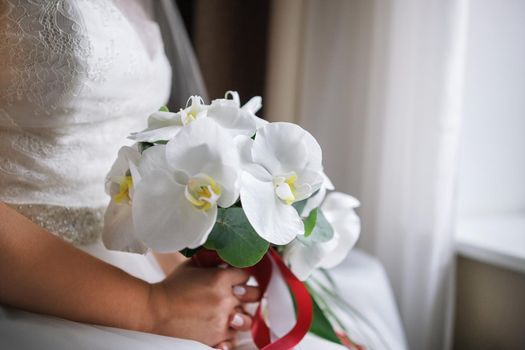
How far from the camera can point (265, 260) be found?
669 millimetres

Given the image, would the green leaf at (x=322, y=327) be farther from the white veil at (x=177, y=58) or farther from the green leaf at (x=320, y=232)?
the white veil at (x=177, y=58)

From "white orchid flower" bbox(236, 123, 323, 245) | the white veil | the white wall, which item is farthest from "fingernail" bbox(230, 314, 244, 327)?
the white wall

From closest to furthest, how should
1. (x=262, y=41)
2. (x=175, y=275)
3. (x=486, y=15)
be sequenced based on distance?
(x=175, y=275), (x=486, y=15), (x=262, y=41)

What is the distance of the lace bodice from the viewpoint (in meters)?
0.65

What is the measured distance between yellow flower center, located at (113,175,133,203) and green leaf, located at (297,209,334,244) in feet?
0.74

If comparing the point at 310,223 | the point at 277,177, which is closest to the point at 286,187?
the point at 277,177

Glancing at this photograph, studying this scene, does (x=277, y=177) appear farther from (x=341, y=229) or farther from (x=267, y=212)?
(x=341, y=229)

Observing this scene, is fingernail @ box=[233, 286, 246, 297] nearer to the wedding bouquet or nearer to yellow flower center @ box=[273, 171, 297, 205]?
the wedding bouquet

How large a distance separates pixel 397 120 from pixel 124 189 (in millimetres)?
897

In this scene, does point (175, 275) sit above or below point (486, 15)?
below

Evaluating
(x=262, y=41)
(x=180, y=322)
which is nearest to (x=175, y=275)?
(x=180, y=322)

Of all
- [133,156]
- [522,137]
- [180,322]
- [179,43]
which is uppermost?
[179,43]

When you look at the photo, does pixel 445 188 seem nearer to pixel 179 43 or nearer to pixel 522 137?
pixel 522 137

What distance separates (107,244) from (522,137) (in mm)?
1265
